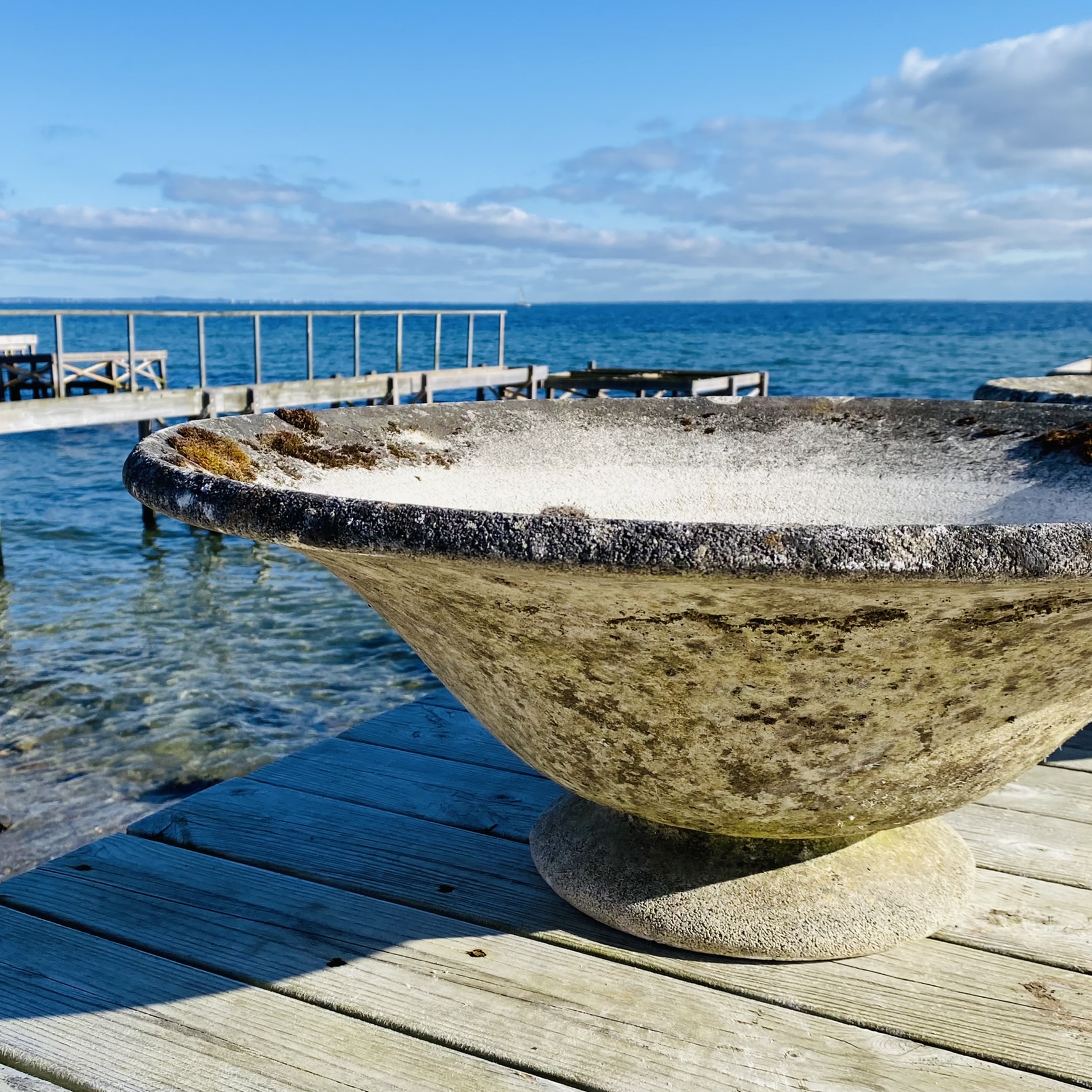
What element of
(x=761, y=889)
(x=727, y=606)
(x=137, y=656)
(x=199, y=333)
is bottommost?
(x=137, y=656)

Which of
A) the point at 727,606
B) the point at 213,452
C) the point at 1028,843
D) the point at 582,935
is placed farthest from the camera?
the point at 1028,843

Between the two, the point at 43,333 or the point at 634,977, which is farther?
the point at 43,333

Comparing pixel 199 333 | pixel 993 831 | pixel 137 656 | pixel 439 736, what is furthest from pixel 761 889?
pixel 199 333

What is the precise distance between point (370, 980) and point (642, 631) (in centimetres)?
91

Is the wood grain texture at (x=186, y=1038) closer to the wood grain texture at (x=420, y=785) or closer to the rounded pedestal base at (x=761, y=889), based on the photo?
the rounded pedestal base at (x=761, y=889)

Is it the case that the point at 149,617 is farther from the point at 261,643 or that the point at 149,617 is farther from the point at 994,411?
the point at 994,411

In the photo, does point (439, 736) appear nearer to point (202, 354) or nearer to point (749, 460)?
point (749, 460)

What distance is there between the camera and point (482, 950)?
1.92m

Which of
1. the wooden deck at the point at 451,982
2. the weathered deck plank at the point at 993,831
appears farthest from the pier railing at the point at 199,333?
the wooden deck at the point at 451,982

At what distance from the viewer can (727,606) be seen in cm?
127

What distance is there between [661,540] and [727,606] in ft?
0.76

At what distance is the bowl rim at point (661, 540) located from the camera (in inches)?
42.0

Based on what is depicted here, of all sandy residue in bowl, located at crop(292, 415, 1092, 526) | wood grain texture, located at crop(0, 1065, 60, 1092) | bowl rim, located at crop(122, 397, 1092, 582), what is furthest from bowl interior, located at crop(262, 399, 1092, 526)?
wood grain texture, located at crop(0, 1065, 60, 1092)

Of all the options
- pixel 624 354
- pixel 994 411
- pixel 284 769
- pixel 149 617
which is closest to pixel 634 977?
pixel 284 769
